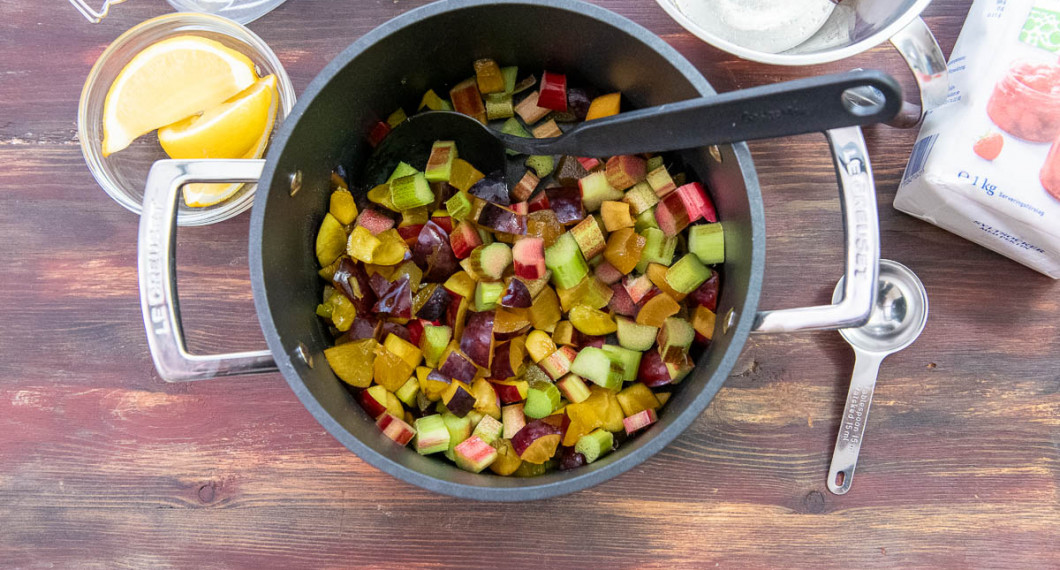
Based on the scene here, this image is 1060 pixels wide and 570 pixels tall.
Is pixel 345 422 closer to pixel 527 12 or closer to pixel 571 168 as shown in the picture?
pixel 571 168

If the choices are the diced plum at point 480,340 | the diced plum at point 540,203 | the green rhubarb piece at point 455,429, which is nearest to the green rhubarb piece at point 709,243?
the diced plum at point 540,203

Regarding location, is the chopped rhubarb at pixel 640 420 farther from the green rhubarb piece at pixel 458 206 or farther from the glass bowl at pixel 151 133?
the glass bowl at pixel 151 133

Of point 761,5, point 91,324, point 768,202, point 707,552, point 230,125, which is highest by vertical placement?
point 761,5

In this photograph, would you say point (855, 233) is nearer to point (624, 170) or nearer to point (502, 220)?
point (624, 170)

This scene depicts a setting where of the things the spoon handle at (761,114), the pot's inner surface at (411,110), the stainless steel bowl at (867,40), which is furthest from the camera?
the stainless steel bowl at (867,40)

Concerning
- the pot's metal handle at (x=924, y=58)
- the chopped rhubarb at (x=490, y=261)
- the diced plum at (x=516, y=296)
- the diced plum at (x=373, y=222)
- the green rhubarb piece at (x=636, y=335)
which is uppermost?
the pot's metal handle at (x=924, y=58)

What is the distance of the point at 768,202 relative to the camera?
1191mm

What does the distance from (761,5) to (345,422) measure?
938mm

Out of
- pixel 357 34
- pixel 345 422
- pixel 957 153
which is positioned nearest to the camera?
pixel 345 422

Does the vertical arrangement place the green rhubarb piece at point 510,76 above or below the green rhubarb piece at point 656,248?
above

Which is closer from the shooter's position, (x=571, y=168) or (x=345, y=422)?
(x=345, y=422)

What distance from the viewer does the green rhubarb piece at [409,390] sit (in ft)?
3.62

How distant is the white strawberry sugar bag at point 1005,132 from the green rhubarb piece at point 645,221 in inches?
17.6

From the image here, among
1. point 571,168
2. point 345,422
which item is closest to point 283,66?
point 571,168
